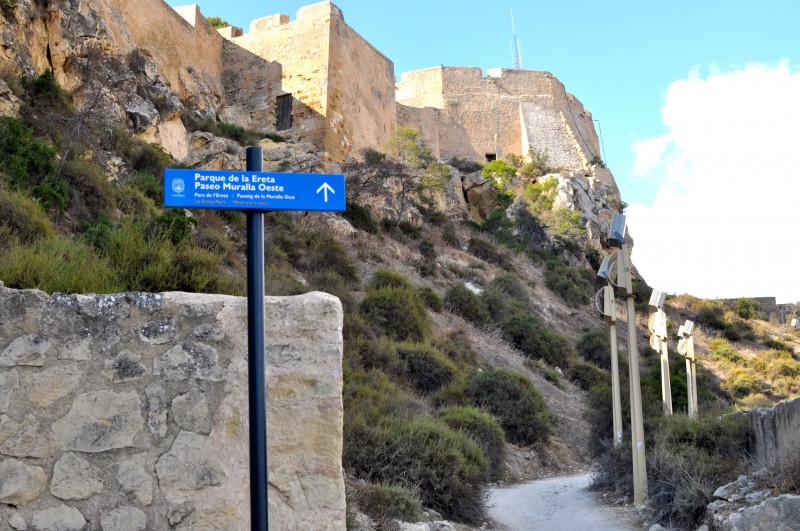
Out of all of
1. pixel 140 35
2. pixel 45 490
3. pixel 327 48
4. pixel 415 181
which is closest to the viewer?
pixel 45 490

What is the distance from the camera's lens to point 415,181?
1218 inches

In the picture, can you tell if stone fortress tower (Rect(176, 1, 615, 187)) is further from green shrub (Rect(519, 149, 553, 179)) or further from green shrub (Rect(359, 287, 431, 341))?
green shrub (Rect(359, 287, 431, 341))

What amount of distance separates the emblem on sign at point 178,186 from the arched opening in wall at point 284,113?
83.9ft

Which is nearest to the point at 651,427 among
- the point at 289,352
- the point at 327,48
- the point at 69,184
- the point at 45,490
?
the point at 289,352

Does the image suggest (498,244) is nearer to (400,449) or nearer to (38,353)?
(400,449)

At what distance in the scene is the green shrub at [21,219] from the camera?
951 cm

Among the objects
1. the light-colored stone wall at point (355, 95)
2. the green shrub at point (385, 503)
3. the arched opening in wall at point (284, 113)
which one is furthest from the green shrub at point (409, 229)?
the green shrub at point (385, 503)

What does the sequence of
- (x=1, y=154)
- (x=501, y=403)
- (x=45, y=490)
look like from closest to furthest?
1. (x=45, y=490)
2. (x=1, y=154)
3. (x=501, y=403)

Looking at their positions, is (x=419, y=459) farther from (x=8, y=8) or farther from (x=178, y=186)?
(x=8, y=8)

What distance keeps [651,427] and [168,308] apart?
8114 millimetres

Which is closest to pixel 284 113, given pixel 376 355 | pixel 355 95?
pixel 355 95

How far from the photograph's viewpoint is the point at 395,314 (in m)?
16.2

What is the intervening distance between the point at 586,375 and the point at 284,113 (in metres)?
14.6

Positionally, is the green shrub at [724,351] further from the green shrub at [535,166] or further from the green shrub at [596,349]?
the green shrub at [535,166]
